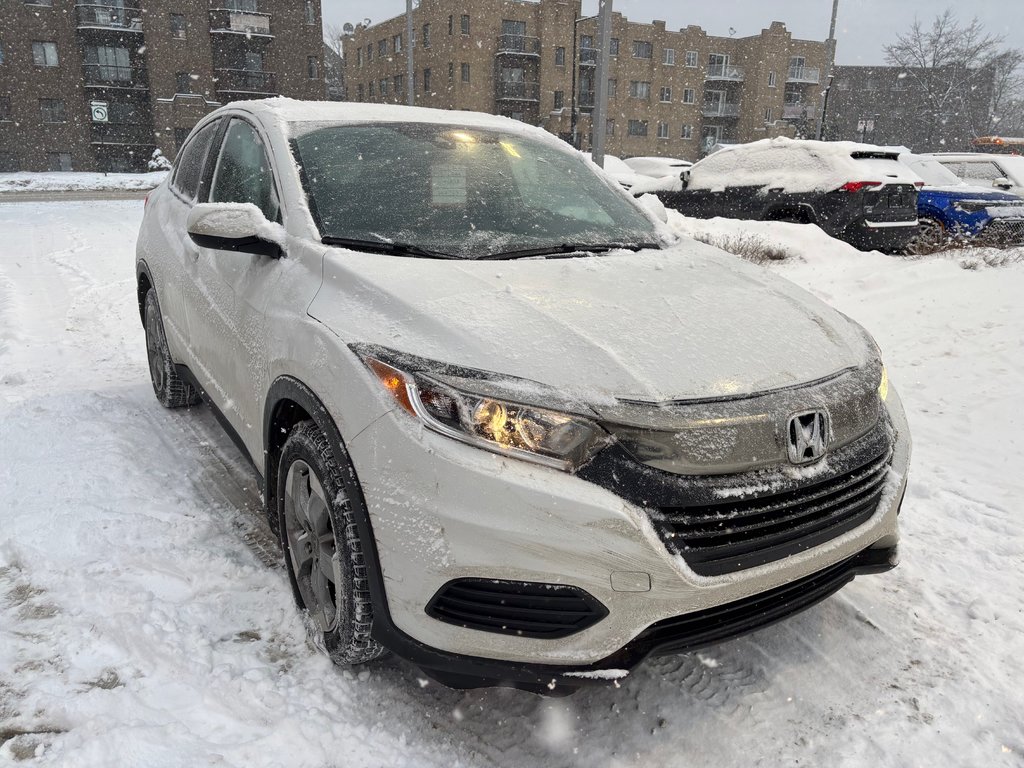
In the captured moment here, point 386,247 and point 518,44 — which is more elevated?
point 518,44

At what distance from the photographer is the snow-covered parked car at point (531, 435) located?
1832mm

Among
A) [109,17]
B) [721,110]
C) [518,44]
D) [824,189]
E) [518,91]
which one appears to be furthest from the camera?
[721,110]

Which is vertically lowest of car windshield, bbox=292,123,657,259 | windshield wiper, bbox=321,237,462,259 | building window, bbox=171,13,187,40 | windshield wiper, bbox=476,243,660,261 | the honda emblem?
the honda emblem

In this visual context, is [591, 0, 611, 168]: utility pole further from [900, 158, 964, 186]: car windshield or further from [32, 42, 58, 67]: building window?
[32, 42, 58, 67]: building window

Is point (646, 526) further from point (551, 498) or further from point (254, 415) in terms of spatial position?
point (254, 415)

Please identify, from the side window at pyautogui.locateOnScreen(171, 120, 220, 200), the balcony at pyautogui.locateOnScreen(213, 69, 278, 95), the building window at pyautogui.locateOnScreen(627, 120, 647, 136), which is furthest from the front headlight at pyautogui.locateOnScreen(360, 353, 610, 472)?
the building window at pyautogui.locateOnScreen(627, 120, 647, 136)

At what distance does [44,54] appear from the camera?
123 feet

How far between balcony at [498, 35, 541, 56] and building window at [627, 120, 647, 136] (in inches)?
373

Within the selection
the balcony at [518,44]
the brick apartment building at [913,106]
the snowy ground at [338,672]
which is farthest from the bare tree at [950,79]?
the snowy ground at [338,672]

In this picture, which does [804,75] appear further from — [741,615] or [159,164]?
[741,615]

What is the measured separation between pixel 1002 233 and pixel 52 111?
43.2 meters

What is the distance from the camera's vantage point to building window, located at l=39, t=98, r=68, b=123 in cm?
3772

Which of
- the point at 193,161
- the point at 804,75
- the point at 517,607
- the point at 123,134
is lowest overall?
the point at 517,607

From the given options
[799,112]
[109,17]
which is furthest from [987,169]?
[109,17]
